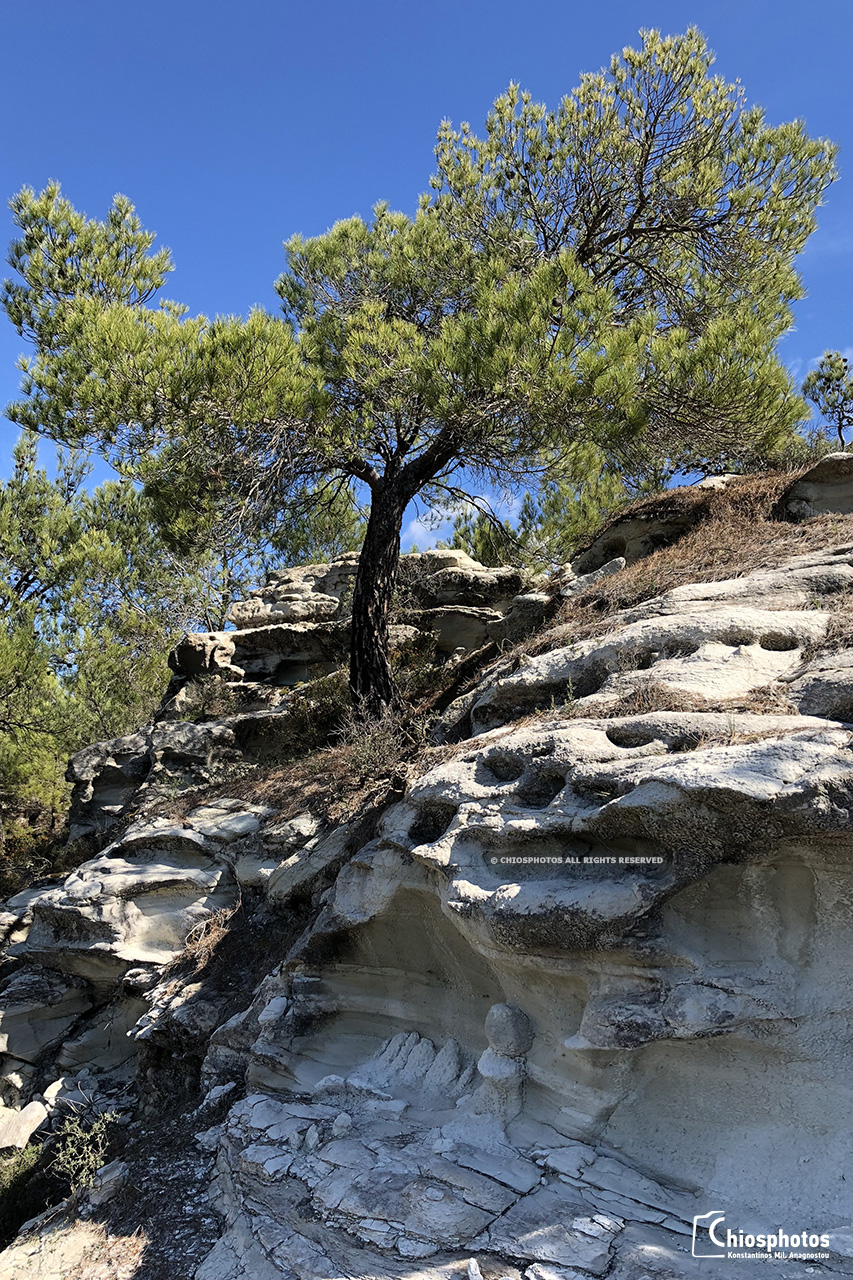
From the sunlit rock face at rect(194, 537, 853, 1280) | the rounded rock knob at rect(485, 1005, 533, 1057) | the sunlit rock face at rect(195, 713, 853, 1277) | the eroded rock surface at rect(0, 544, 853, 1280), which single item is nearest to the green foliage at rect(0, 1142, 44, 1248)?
the eroded rock surface at rect(0, 544, 853, 1280)

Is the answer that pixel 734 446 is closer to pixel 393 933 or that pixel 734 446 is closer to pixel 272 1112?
pixel 393 933

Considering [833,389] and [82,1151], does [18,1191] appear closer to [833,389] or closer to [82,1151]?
[82,1151]

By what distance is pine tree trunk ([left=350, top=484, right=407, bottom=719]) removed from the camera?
387 inches

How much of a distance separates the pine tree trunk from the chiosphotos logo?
6391 millimetres

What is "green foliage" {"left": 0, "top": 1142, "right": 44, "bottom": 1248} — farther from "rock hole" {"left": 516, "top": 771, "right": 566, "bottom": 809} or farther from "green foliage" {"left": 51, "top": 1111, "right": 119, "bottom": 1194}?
"rock hole" {"left": 516, "top": 771, "right": 566, "bottom": 809}

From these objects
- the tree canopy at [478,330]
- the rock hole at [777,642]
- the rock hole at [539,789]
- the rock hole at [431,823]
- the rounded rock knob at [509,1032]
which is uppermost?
the tree canopy at [478,330]

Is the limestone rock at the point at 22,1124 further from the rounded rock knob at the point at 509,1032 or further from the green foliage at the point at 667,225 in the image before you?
the green foliage at the point at 667,225

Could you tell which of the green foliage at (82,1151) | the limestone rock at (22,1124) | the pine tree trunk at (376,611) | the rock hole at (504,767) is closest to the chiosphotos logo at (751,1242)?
the rock hole at (504,767)

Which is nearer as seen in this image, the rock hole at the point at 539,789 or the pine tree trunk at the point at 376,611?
the rock hole at the point at 539,789

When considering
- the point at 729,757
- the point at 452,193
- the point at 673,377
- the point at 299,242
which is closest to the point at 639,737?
the point at 729,757

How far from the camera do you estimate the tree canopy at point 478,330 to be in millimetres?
8398

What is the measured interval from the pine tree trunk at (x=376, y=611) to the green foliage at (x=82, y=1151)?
4.79 m

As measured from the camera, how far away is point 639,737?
520 centimetres

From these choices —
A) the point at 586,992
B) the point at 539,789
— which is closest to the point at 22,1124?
the point at 586,992
